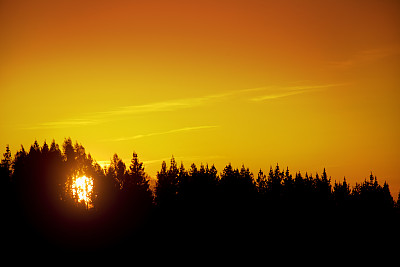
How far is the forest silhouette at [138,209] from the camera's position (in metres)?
76.5

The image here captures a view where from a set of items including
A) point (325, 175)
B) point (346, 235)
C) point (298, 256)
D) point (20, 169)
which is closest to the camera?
point (20, 169)

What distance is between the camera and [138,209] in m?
81.9

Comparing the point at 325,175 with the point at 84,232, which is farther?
the point at 325,175

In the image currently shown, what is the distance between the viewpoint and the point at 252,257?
8781cm

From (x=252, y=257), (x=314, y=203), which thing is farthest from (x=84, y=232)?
(x=314, y=203)

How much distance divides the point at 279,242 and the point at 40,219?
139ft

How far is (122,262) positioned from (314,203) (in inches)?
2348

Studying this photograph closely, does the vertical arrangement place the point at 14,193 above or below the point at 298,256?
above

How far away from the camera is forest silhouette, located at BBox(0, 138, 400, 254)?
76500mm

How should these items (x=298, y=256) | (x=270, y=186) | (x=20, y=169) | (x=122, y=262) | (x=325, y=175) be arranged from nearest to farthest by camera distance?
(x=122, y=262) < (x=20, y=169) < (x=298, y=256) < (x=270, y=186) < (x=325, y=175)

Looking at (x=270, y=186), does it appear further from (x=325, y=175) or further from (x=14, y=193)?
(x=14, y=193)

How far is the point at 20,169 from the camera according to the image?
271ft

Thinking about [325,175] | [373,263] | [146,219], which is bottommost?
[373,263]

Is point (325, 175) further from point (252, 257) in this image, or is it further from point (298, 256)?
point (252, 257)
